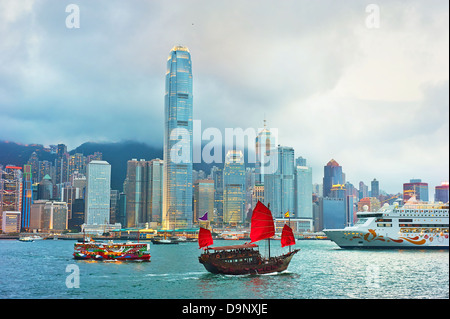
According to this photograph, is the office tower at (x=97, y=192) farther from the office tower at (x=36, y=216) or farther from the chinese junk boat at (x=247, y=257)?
the chinese junk boat at (x=247, y=257)

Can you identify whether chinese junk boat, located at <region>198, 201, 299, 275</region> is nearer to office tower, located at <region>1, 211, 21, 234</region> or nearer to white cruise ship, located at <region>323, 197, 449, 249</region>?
white cruise ship, located at <region>323, 197, 449, 249</region>

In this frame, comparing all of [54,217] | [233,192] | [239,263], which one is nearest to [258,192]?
[233,192]

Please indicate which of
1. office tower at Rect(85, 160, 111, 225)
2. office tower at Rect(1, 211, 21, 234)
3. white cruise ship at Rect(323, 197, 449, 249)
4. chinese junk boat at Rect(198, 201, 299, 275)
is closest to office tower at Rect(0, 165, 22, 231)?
office tower at Rect(1, 211, 21, 234)

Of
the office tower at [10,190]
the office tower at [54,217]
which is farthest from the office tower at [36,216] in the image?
the office tower at [10,190]

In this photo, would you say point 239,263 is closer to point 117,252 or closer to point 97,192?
point 117,252

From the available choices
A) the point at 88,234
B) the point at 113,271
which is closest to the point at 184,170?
the point at 88,234
